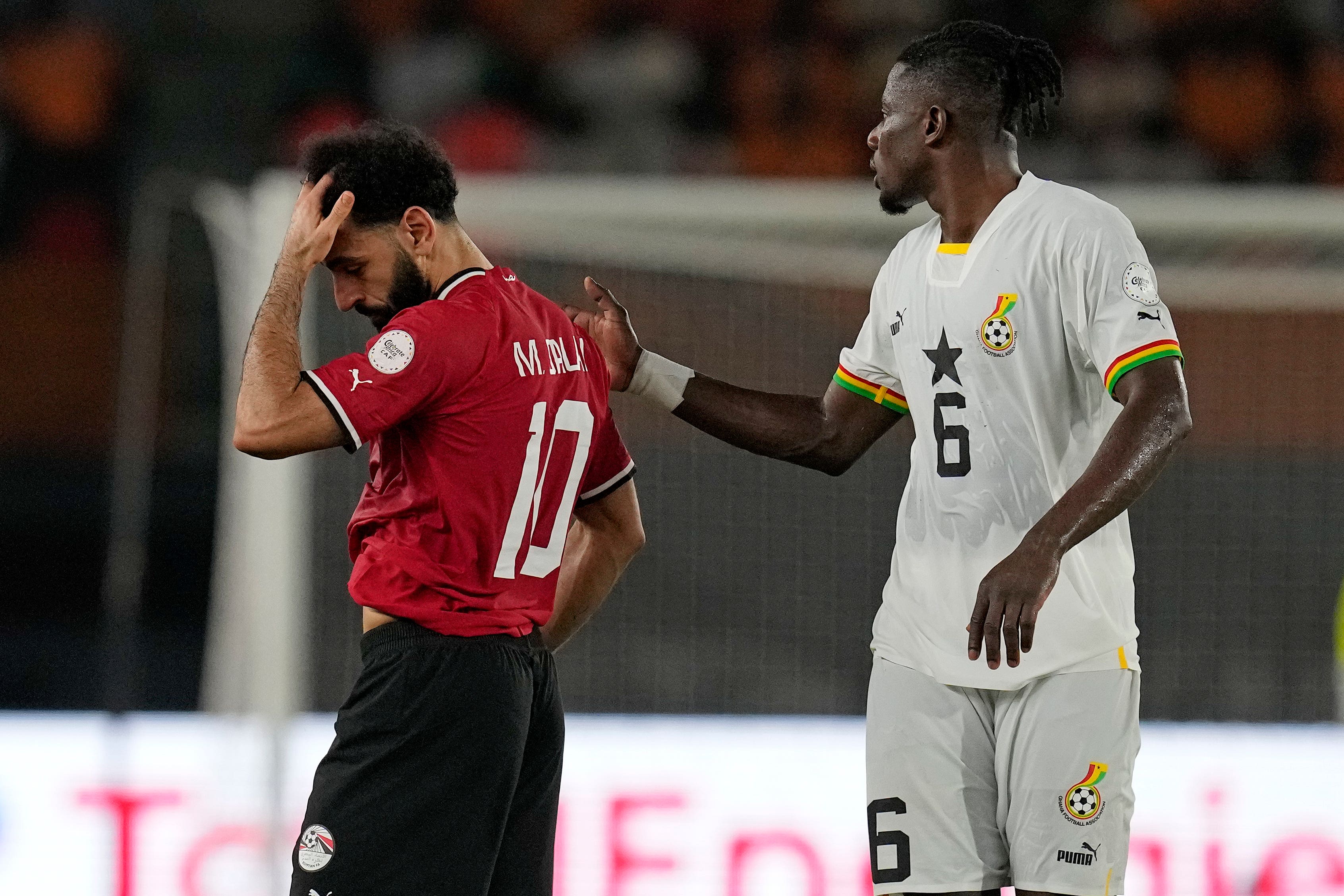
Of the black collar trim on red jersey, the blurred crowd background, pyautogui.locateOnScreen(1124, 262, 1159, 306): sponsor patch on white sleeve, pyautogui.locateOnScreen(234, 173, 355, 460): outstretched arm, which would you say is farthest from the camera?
the blurred crowd background

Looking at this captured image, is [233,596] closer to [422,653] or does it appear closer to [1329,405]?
[422,653]

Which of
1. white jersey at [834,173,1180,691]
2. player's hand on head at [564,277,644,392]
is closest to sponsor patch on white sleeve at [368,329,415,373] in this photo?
player's hand on head at [564,277,644,392]

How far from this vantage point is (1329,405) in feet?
19.1

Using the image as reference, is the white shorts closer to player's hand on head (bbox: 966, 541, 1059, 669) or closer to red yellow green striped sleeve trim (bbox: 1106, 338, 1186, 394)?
player's hand on head (bbox: 966, 541, 1059, 669)

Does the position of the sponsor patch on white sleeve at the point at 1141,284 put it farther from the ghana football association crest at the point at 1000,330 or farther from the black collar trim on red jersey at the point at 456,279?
the black collar trim on red jersey at the point at 456,279

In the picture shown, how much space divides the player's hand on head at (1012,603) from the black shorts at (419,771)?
0.76 metres

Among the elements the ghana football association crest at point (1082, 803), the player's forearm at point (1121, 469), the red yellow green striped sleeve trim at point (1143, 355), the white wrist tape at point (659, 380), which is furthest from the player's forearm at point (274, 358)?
the ghana football association crest at point (1082, 803)

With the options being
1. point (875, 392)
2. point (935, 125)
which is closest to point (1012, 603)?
point (875, 392)

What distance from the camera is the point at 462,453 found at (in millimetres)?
Result: 2555

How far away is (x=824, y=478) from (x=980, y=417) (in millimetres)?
2831

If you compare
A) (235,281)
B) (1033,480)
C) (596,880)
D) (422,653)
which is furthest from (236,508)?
(1033,480)

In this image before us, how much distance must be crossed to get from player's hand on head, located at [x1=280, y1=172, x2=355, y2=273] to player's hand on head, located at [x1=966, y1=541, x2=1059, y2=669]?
1.17 m

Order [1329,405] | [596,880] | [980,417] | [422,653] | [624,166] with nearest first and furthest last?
[422,653] < [980,417] < [596,880] < [1329,405] < [624,166]

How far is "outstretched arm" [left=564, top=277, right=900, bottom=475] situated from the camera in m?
3.07
